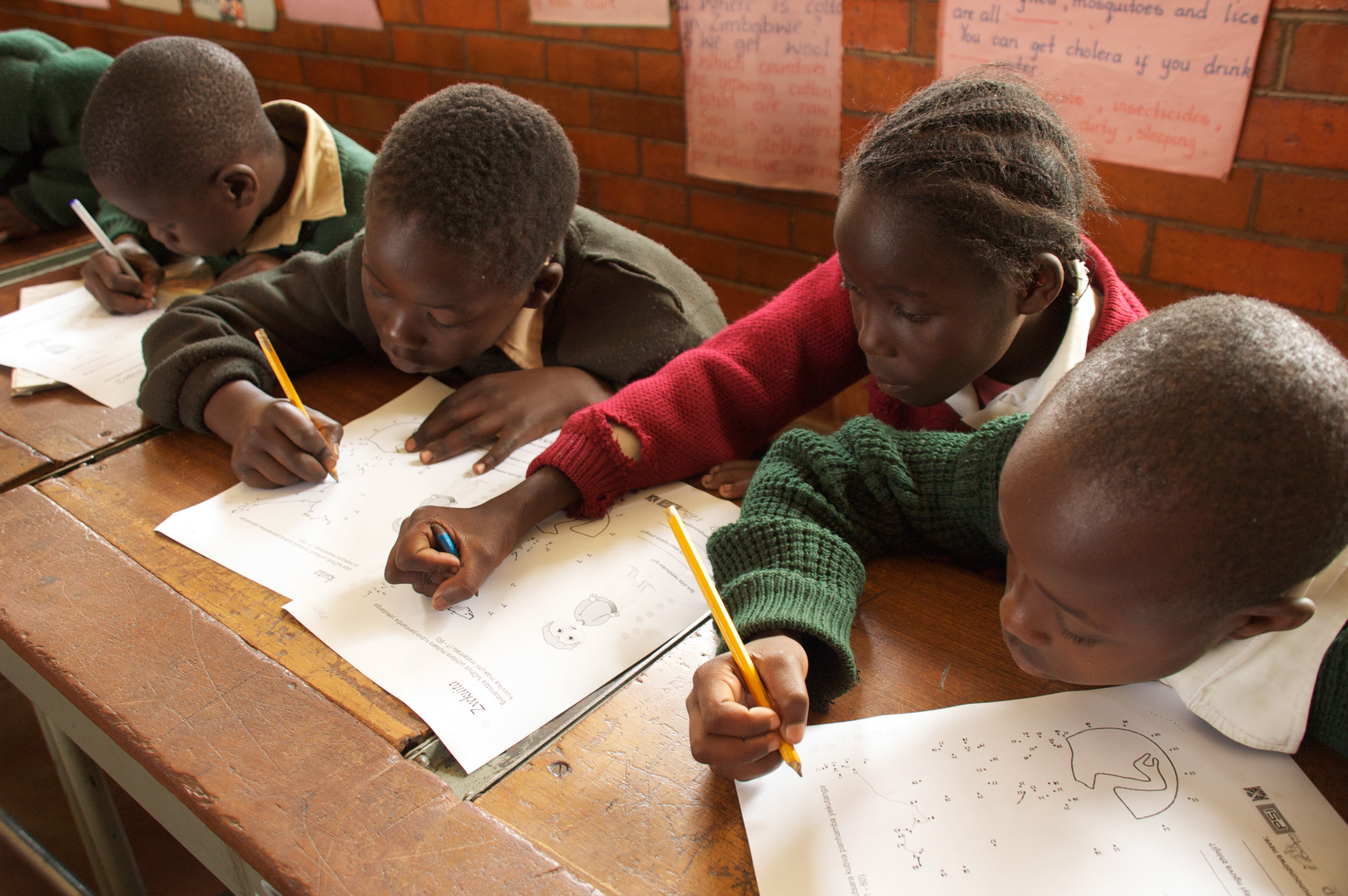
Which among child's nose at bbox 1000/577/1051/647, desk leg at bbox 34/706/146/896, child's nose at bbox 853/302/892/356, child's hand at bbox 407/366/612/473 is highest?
child's nose at bbox 853/302/892/356

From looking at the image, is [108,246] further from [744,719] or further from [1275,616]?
[1275,616]

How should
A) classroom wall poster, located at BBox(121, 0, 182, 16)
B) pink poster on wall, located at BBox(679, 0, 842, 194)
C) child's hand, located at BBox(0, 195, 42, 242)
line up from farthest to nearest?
classroom wall poster, located at BBox(121, 0, 182, 16) → pink poster on wall, located at BBox(679, 0, 842, 194) → child's hand, located at BBox(0, 195, 42, 242)

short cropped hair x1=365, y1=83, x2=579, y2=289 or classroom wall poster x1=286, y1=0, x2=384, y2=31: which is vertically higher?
classroom wall poster x1=286, y1=0, x2=384, y2=31

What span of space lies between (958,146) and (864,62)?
114 centimetres

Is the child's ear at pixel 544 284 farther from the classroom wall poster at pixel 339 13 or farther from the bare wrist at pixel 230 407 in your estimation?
the classroom wall poster at pixel 339 13

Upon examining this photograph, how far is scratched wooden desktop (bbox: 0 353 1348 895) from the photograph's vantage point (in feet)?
1.97

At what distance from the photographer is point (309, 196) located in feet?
5.28

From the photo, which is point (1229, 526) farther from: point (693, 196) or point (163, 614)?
point (693, 196)

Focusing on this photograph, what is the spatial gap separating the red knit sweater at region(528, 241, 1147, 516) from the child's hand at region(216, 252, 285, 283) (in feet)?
2.64

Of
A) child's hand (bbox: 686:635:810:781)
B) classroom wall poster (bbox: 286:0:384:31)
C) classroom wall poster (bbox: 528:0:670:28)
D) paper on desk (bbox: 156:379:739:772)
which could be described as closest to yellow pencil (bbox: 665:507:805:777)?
child's hand (bbox: 686:635:810:781)

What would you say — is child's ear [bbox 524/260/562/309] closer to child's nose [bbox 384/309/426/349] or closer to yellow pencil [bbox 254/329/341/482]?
child's nose [bbox 384/309/426/349]

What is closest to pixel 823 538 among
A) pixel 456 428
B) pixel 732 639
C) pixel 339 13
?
pixel 732 639

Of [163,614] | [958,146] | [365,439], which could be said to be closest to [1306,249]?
[958,146]

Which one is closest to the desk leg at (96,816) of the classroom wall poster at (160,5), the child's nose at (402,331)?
the child's nose at (402,331)
